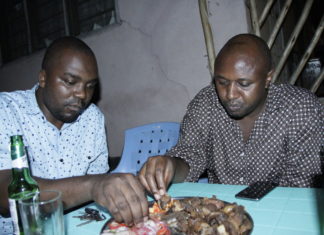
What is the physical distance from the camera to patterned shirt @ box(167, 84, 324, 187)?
6.07ft

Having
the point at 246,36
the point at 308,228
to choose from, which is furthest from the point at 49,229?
the point at 246,36

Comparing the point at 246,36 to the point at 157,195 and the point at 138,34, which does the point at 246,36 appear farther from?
the point at 138,34

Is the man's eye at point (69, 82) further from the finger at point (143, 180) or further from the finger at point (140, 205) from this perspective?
the finger at point (140, 205)

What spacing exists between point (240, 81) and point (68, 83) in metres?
1.16

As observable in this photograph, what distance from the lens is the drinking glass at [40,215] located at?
2.61 ft

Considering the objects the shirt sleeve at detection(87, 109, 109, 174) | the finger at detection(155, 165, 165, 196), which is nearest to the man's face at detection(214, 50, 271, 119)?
the finger at detection(155, 165, 165, 196)

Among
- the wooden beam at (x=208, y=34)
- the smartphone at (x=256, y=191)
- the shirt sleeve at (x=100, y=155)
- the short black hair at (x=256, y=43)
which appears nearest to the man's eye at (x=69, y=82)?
the shirt sleeve at (x=100, y=155)

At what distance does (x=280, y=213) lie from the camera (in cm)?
114

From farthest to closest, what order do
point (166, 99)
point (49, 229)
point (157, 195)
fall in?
point (166, 99), point (157, 195), point (49, 229)

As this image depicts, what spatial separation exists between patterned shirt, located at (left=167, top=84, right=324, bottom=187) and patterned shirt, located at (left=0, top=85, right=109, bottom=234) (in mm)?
651

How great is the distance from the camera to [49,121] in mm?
1976

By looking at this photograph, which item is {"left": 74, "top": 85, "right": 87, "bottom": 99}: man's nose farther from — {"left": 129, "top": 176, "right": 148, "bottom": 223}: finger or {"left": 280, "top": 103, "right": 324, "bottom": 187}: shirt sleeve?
{"left": 280, "top": 103, "right": 324, "bottom": 187}: shirt sleeve

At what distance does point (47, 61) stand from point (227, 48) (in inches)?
49.7

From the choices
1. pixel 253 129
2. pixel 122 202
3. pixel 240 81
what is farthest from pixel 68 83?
pixel 253 129
